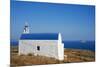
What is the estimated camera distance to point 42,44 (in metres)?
2.28

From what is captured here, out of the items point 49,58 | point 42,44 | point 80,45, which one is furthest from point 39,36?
point 80,45

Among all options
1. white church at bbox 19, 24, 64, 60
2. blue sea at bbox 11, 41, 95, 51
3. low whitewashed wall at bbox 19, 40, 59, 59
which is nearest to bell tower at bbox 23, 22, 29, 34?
white church at bbox 19, 24, 64, 60

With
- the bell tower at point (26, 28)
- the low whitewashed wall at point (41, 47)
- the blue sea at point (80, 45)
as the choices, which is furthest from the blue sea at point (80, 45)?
the bell tower at point (26, 28)

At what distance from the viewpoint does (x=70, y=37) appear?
2381 mm

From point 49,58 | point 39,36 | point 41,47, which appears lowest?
point 49,58

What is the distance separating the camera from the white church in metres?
2.22

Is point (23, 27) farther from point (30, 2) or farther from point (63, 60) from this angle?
point (63, 60)

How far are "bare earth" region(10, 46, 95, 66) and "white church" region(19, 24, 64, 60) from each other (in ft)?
0.14

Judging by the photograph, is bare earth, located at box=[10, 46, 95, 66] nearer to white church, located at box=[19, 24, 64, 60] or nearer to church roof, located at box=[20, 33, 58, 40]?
white church, located at box=[19, 24, 64, 60]

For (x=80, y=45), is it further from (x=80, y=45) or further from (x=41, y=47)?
(x=41, y=47)

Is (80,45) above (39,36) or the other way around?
the other way around

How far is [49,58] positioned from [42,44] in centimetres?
17

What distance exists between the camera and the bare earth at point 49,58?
7.14 ft
